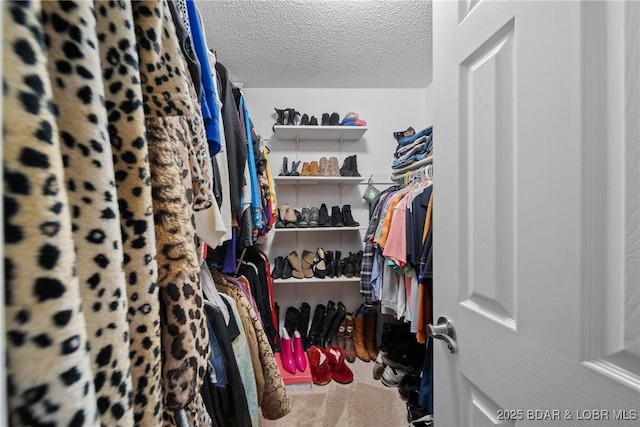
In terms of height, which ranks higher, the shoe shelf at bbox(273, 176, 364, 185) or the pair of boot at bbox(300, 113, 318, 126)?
the pair of boot at bbox(300, 113, 318, 126)

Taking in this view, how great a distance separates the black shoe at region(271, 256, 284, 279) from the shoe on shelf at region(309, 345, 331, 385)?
588 millimetres

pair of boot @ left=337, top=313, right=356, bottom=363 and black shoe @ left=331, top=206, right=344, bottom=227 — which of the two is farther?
black shoe @ left=331, top=206, right=344, bottom=227

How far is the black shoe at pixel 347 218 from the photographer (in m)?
2.01

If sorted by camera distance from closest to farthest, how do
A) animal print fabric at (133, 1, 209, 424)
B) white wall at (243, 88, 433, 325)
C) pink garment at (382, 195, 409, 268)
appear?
1. animal print fabric at (133, 1, 209, 424)
2. pink garment at (382, 195, 409, 268)
3. white wall at (243, 88, 433, 325)

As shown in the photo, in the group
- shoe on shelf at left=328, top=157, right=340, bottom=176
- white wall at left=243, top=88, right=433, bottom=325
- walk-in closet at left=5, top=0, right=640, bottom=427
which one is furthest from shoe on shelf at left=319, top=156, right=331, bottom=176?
walk-in closet at left=5, top=0, right=640, bottom=427

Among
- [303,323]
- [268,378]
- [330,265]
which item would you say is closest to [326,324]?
[303,323]

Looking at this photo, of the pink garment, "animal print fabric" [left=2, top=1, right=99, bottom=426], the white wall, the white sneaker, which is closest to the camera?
"animal print fabric" [left=2, top=1, right=99, bottom=426]

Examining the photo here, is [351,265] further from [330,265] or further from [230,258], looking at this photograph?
[230,258]

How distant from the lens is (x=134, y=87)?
0.24m

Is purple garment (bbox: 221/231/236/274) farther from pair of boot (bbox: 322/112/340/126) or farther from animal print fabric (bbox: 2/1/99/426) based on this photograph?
pair of boot (bbox: 322/112/340/126)

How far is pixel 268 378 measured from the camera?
3.42ft

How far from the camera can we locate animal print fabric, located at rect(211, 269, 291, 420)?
3.35ft

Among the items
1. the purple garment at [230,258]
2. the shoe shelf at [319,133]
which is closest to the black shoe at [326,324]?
the purple garment at [230,258]

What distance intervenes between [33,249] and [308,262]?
1.97 m
